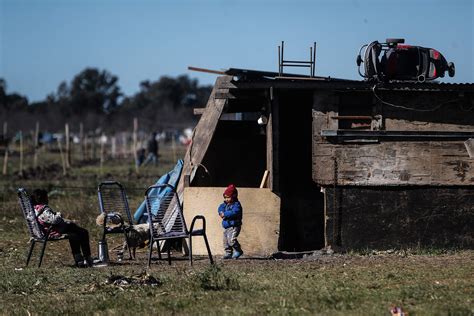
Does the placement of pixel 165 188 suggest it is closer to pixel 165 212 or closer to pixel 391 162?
pixel 165 212

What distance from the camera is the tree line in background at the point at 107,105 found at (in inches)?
3620

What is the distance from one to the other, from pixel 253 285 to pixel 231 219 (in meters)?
3.38

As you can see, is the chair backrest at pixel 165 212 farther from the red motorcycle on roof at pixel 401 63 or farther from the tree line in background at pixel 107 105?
the tree line in background at pixel 107 105

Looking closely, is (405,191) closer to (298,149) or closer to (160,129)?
(298,149)

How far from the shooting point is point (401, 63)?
15.6 metres

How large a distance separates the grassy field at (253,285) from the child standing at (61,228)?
28 centimetres

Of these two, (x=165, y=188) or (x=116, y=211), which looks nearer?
(x=116, y=211)

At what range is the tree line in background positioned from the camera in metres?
91.9

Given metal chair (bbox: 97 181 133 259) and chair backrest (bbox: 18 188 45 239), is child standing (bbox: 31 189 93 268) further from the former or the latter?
metal chair (bbox: 97 181 133 259)

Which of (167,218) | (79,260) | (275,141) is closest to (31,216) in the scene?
(79,260)

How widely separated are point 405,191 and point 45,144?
6003 centimetres

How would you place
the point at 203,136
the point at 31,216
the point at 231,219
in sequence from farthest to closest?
1. the point at 203,136
2. the point at 231,219
3. the point at 31,216

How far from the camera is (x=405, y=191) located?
1522 cm

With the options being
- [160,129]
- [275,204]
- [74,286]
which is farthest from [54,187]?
[160,129]
